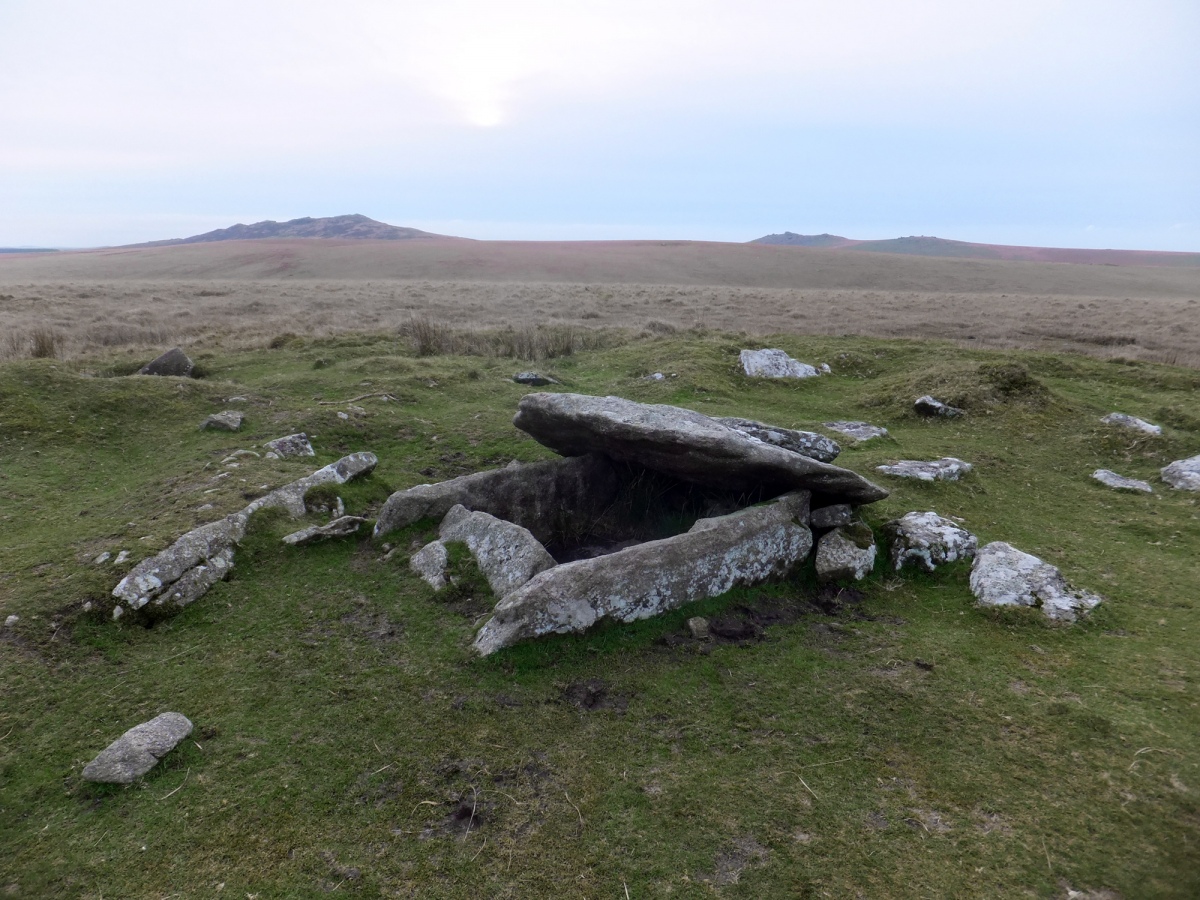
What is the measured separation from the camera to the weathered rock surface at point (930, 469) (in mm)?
9008

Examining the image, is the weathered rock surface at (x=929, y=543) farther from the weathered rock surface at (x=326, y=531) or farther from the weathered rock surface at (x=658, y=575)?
the weathered rock surface at (x=326, y=531)

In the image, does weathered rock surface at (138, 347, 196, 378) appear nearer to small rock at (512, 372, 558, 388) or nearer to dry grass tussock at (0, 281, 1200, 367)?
dry grass tussock at (0, 281, 1200, 367)

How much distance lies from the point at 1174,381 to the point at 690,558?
1352 cm

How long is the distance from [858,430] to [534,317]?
2007 centimetres

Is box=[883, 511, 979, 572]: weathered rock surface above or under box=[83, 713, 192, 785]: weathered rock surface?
above

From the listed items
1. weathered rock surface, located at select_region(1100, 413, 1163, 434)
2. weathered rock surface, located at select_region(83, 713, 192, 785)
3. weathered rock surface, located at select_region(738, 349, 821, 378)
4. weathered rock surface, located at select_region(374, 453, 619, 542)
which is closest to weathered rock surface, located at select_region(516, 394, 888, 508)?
weathered rock surface, located at select_region(374, 453, 619, 542)

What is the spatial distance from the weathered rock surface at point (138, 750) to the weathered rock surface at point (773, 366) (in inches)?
508

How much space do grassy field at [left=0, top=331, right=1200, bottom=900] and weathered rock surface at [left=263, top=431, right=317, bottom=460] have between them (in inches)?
46.0

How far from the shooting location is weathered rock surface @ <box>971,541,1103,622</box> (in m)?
6.07

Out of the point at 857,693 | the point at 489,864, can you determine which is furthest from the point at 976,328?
→ the point at 489,864

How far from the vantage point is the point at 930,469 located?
9.16 metres

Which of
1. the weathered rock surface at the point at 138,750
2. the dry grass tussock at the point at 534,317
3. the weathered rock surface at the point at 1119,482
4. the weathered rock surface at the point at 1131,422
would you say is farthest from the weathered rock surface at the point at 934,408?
the weathered rock surface at the point at 138,750

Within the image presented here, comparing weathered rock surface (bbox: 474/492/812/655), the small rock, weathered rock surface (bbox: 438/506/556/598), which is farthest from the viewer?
the small rock

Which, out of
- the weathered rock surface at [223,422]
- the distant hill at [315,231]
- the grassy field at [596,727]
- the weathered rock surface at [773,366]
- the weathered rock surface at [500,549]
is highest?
the distant hill at [315,231]
